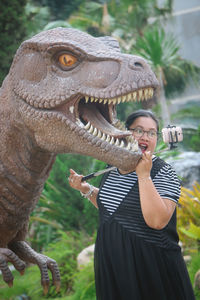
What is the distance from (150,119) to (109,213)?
621mm

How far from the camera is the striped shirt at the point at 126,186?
6.98 ft

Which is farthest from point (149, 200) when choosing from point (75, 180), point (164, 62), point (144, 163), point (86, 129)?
point (164, 62)

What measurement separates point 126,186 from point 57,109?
0.64 m

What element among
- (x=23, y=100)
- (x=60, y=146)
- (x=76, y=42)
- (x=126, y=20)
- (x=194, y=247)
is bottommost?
(x=194, y=247)

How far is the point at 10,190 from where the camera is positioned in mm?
2088

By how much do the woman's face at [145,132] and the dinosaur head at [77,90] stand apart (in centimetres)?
31

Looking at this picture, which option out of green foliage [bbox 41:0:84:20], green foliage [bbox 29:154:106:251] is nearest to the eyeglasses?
green foliage [bbox 29:154:106:251]

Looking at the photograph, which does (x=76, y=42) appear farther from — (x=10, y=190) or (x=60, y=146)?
(x=10, y=190)

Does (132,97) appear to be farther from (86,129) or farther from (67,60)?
(67,60)

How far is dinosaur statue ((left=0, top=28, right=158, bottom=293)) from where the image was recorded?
5.97 feet

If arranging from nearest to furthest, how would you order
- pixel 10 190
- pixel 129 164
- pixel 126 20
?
1. pixel 129 164
2. pixel 10 190
3. pixel 126 20

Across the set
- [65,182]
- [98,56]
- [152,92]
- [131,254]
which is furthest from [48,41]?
[65,182]

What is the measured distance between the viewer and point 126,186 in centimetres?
226

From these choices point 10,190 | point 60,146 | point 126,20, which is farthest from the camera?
point 126,20
